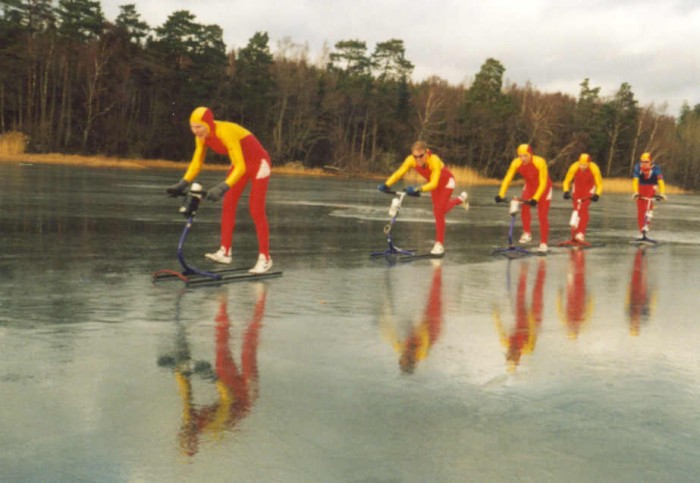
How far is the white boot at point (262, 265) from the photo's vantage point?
1051 centimetres

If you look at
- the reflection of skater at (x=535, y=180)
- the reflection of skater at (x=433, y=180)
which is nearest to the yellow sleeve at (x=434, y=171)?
the reflection of skater at (x=433, y=180)

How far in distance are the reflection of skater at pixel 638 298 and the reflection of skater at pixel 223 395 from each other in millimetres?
3802

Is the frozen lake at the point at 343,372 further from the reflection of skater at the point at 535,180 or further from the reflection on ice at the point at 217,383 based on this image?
the reflection of skater at the point at 535,180

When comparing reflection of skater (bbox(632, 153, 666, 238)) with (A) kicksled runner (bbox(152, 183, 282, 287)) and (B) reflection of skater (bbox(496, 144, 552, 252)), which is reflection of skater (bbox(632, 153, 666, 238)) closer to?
(B) reflection of skater (bbox(496, 144, 552, 252))

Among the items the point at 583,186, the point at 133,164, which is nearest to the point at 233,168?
the point at 583,186

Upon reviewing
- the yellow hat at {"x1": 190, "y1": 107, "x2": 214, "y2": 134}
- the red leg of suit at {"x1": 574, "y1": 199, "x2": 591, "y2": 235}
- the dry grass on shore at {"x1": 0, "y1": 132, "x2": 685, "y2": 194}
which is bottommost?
the red leg of suit at {"x1": 574, "y1": 199, "x2": 591, "y2": 235}

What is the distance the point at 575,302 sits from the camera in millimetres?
9422

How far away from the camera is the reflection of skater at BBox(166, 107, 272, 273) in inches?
386

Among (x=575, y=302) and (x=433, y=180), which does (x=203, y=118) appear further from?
(x=433, y=180)

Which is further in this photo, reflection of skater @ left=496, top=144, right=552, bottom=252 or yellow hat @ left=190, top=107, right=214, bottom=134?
reflection of skater @ left=496, top=144, right=552, bottom=252

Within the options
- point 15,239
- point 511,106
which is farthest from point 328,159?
point 15,239

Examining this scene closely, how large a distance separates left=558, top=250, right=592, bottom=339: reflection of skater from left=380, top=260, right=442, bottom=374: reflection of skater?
4.22ft

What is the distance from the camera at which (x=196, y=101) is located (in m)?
76.1

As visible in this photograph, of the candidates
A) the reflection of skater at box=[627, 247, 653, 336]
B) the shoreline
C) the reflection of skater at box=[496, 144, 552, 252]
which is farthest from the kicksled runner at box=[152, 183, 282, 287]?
the shoreline
